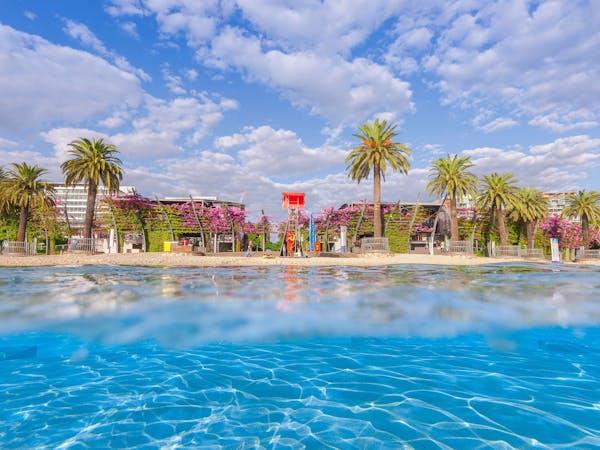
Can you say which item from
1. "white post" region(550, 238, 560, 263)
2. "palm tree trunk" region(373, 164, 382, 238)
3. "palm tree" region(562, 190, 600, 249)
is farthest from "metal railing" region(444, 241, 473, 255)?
"palm tree" region(562, 190, 600, 249)

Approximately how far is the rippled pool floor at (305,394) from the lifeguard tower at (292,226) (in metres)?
22.8

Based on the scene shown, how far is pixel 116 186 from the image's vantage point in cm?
3356

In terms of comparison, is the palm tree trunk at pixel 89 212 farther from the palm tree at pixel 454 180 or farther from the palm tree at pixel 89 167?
the palm tree at pixel 454 180

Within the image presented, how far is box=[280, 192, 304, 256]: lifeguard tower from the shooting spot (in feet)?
98.0

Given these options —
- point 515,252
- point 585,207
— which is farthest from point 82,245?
point 585,207

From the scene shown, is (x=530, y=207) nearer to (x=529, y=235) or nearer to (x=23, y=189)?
(x=529, y=235)

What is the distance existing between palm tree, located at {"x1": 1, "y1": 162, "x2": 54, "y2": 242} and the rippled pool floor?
107ft

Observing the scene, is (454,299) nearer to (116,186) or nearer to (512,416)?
(512,416)

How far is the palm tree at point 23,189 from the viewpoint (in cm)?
3216

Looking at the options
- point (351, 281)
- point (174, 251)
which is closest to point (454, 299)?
point (351, 281)

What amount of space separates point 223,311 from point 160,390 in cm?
477

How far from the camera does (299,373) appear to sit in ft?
18.0

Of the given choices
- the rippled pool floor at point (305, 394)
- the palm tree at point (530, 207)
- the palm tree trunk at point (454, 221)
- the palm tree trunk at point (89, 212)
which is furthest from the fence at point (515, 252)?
the palm tree trunk at point (89, 212)

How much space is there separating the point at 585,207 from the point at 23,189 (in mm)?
55672
